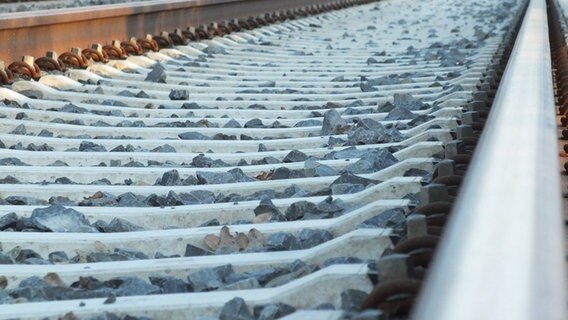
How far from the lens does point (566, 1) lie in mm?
15109

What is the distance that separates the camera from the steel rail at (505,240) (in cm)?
119

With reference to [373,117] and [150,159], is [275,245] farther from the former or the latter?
[373,117]

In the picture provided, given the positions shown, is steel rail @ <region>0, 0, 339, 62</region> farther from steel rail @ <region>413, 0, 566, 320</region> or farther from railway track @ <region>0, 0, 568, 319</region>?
steel rail @ <region>413, 0, 566, 320</region>

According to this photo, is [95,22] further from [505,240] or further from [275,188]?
[505,240]

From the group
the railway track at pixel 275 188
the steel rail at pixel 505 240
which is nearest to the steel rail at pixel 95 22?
the railway track at pixel 275 188

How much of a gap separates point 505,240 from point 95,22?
6.42 m

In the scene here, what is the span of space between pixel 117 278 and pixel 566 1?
43.5ft

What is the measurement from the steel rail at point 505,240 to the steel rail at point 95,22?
457cm

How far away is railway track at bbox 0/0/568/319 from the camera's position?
1619mm

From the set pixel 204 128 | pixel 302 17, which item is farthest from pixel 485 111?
pixel 302 17

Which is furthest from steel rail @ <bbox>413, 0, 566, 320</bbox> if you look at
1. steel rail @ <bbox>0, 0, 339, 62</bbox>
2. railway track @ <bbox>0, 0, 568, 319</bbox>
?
steel rail @ <bbox>0, 0, 339, 62</bbox>

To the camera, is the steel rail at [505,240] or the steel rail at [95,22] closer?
the steel rail at [505,240]

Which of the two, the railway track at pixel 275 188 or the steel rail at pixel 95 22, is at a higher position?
the steel rail at pixel 95 22

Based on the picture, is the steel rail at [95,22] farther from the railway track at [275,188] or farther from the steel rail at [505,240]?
the steel rail at [505,240]
